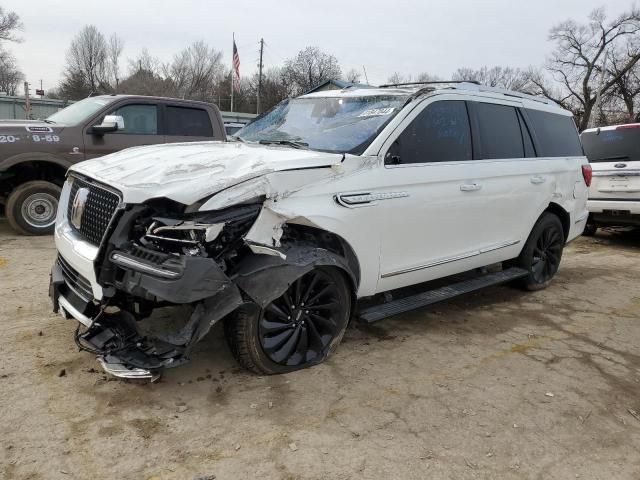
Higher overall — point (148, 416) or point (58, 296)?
point (58, 296)

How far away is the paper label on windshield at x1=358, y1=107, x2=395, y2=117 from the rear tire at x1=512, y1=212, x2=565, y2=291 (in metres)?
2.39

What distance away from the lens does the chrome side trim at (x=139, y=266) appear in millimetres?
2715

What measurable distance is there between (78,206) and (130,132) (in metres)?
4.33

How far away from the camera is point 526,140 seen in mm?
5219

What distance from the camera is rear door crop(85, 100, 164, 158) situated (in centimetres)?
711

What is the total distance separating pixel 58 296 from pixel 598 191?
8.23m

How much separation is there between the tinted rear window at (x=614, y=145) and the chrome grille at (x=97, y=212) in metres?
8.09

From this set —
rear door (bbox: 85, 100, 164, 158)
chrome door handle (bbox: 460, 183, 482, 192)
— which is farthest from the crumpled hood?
rear door (bbox: 85, 100, 164, 158)

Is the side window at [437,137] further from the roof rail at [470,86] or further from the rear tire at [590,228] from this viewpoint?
the rear tire at [590,228]

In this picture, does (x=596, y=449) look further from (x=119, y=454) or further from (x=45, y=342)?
(x=45, y=342)

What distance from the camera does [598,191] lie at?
8.60m

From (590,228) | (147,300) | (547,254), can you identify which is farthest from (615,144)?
(147,300)

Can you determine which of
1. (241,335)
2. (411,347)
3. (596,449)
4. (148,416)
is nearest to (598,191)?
(411,347)

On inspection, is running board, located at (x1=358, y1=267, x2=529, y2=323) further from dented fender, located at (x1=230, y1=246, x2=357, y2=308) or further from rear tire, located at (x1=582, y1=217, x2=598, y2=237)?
rear tire, located at (x1=582, y1=217, x2=598, y2=237)
